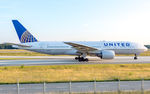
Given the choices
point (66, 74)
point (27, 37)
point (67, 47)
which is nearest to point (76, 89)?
point (66, 74)

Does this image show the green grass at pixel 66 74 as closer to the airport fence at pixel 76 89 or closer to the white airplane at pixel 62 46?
the airport fence at pixel 76 89

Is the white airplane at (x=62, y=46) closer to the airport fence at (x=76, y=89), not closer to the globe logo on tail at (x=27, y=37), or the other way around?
the globe logo on tail at (x=27, y=37)

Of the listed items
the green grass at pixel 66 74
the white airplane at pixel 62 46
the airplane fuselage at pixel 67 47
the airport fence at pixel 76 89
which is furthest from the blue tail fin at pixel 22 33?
the airport fence at pixel 76 89

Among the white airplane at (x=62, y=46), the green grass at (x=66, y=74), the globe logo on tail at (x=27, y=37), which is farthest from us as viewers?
the globe logo on tail at (x=27, y=37)

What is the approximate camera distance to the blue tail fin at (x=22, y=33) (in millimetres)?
38750

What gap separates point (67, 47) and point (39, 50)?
5526mm

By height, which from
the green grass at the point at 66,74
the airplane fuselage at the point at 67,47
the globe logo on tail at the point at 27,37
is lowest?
the green grass at the point at 66,74

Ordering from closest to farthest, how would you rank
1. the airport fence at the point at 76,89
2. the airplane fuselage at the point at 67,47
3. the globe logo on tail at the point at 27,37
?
the airport fence at the point at 76,89
the airplane fuselage at the point at 67,47
the globe logo on tail at the point at 27,37

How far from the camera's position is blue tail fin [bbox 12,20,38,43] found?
3875cm

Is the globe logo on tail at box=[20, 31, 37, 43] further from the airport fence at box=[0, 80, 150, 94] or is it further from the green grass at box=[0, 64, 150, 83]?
the airport fence at box=[0, 80, 150, 94]

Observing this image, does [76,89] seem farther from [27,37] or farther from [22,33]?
[22,33]

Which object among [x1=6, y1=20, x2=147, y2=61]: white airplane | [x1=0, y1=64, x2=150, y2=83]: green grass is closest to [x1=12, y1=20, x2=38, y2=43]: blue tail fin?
[x1=6, y1=20, x2=147, y2=61]: white airplane

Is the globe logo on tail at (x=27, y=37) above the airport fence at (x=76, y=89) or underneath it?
above

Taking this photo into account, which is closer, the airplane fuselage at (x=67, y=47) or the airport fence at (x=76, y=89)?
the airport fence at (x=76, y=89)
